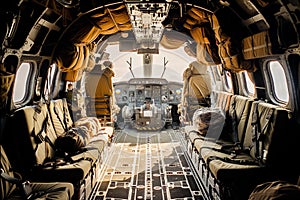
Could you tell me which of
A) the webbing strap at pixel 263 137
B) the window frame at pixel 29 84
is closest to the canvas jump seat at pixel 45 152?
the window frame at pixel 29 84

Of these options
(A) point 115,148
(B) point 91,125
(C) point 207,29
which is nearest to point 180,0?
(C) point 207,29

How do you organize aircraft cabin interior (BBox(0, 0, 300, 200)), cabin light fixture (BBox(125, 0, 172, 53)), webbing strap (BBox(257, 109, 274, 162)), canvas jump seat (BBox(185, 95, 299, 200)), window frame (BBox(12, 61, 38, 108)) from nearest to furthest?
aircraft cabin interior (BBox(0, 0, 300, 200)), canvas jump seat (BBox(185, 95, 299, 200)), webbing strap (BBox(257, 109, 274, 162)), cabin light fixture (BBox(125, 0, 172, 53)), window frame (BBox(12, 61, 38, 108))

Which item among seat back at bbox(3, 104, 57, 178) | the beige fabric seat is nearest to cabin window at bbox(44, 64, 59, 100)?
seat back at bbox(3, 104, 57, 178)

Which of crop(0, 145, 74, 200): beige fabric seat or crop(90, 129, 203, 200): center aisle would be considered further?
crop(90, 129, 203, 200): center aisle

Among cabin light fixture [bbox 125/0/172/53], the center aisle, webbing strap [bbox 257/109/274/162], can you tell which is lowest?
the center aisle

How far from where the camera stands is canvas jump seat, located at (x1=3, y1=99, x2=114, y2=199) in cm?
396

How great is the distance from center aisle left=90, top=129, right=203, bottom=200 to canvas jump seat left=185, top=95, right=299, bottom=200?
49cm

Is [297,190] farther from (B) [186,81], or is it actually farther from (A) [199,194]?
(B) [186,81]

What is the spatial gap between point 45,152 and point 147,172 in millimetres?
2003

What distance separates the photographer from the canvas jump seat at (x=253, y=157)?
383cm

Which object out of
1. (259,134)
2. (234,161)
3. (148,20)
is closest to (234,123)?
(259,134)

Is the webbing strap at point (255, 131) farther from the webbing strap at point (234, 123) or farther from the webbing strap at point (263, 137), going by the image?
the webbing strap at point (234, 123)

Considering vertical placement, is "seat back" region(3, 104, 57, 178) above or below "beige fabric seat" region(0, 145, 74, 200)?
above

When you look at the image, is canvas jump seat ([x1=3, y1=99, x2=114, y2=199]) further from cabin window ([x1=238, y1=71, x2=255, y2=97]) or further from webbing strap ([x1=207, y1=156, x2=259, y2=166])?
cabin window ([x1=238, y1=71, x2=255, y2=97])
